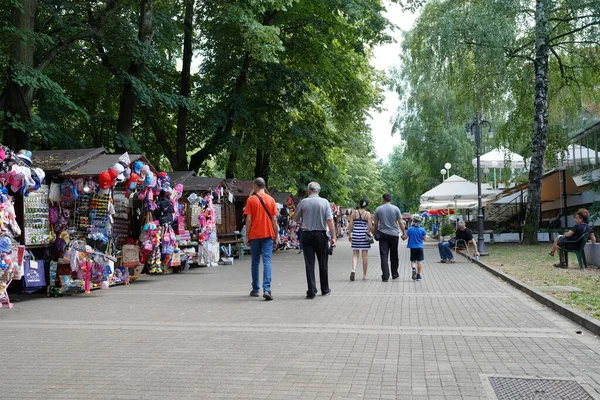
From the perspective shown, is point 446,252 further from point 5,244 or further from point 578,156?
point 578,156

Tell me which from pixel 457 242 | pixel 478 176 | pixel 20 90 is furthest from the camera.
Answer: pixel 478 176

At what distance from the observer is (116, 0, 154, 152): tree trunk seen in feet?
62.5

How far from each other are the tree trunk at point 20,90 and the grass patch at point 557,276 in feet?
41.9

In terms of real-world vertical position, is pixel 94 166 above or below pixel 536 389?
above

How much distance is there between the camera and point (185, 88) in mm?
24531

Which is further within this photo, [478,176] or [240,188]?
[240,188]

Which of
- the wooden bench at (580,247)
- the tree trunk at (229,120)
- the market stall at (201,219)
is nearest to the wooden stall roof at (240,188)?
the tree trunk at (229,120)

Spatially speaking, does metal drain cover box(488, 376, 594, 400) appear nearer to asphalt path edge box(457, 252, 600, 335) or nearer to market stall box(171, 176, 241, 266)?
asphalt path edge box(457, 252, 600, 335)

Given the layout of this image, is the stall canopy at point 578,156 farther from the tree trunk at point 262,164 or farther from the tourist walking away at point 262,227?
the tourist walking away at point 262,227

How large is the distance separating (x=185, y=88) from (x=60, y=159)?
1309cm

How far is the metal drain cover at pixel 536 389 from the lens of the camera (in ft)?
15.1

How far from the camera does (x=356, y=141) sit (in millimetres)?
44469

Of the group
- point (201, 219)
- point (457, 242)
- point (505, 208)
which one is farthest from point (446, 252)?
point (505, 208)

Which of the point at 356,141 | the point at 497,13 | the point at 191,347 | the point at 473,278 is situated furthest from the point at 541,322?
the point at 356,141
